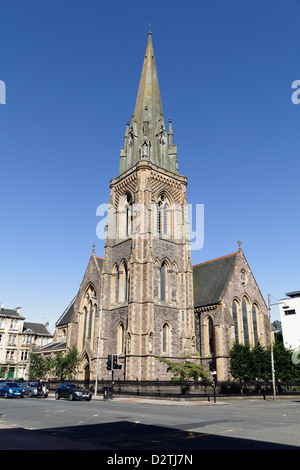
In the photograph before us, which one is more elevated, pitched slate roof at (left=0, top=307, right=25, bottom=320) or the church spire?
the church spire

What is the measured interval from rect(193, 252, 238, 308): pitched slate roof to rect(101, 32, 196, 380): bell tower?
2279mm

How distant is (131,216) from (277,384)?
24542mm

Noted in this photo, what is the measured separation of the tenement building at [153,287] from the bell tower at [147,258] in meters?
0.10

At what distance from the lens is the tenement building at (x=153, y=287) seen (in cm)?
3762

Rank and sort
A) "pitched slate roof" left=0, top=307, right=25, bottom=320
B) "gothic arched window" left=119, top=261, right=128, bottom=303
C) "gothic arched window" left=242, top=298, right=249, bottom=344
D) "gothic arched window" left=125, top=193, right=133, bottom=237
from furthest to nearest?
1. "pitched slate roof" left=0, top=307, right=25, bottom=320
2. "gothic arched window" left=125, top=193, right=133, bottom=237
3. "gothic arched window" left=242, top=298, right=249, bottom=344
4. "gothic arched window" left=119, top=261, right=128, bottom=303

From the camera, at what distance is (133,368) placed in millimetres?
35469

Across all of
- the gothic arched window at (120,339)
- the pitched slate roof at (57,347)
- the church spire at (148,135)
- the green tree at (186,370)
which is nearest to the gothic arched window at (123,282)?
the gothic arched window at (120,339)

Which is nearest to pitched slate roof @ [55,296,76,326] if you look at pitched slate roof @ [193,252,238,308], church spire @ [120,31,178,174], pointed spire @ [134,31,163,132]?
pitched slate roof @ [193,252,238,308]

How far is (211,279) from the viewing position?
1772 inches

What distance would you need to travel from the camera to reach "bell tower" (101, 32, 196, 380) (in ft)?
122

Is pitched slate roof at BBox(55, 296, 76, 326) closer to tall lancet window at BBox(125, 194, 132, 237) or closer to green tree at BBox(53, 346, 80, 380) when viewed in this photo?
green tree at BBox(53, 346, 80, 380)

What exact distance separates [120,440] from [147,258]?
2943cm

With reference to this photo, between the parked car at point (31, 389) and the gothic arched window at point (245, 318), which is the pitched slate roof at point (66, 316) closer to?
the parked car at point (31, 389)
